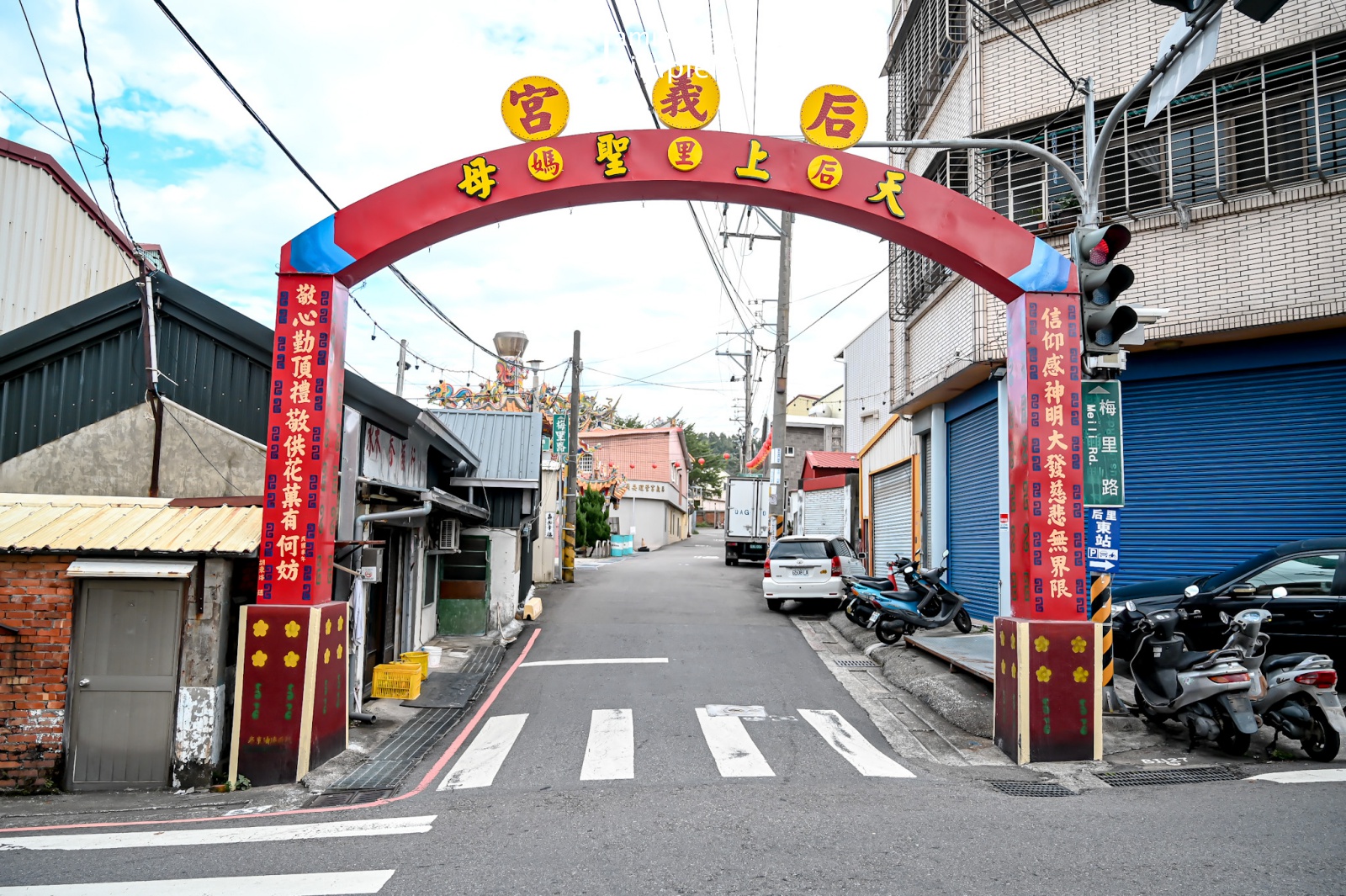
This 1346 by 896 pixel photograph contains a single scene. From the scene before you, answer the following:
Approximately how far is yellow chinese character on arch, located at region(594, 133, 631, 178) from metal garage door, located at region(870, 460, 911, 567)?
13.4 metres

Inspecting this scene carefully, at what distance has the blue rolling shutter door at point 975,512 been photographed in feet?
50.3

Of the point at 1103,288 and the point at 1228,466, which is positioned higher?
the point at 1103,288

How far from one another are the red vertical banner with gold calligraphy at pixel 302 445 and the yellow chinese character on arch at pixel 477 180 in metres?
1.46

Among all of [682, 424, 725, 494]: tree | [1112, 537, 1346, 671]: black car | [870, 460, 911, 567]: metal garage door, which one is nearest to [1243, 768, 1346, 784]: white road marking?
[1112, 537, 1346, 671]: black car

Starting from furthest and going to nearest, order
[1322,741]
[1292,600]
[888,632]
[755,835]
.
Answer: [888,632] → [1292,600] → [1322,741] → [755,835]

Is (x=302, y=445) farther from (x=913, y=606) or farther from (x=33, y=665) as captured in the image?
(x=913, y=606)

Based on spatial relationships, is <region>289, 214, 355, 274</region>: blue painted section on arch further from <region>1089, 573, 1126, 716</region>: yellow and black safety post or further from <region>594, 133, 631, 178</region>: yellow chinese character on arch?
<region>1089, 573, 1126, 716</region>: yellow and black safety post

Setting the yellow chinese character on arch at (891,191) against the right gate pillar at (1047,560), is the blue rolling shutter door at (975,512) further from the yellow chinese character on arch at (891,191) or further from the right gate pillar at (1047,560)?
the yellow chinese character on arch at (891,191)

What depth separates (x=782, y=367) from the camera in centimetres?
2297

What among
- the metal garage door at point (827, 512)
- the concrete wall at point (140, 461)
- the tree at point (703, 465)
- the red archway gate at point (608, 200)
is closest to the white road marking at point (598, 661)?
the red archway gate at point (608, 200)

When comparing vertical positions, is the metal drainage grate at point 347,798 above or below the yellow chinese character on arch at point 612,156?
below

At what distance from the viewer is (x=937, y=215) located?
834 cm

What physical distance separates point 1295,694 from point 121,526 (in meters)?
9.99

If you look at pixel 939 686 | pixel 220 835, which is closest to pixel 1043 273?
pixel 939 686
